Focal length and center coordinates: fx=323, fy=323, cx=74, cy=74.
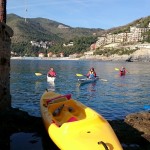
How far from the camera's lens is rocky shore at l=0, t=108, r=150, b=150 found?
1439 centimetres

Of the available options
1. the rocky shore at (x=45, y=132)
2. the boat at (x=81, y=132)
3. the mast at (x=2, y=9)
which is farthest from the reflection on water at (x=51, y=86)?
the boat at (x=81, y=132)

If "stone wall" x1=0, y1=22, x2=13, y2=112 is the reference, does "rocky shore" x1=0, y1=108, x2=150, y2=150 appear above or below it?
below

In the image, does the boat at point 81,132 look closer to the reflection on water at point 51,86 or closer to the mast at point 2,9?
the mast at point 2,9

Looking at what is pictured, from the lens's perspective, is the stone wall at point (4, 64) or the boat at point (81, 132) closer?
the boat at point (81, 132)

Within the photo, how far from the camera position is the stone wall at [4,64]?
17469mm

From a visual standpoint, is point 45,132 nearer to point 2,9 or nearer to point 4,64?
point 4,64

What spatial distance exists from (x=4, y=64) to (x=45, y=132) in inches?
182

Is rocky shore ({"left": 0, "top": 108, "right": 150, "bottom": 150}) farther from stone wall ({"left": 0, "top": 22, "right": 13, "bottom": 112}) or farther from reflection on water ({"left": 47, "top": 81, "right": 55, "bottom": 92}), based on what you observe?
reflection on water ({"left": 47, "top": 81, "right": 55, "bottom": 92})

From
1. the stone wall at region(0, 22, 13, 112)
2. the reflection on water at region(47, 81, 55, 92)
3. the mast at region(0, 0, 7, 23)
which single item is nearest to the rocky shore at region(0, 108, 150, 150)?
the stone wall at region(0, 22, 13, 112)

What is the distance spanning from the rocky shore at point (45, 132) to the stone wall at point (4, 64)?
69cm

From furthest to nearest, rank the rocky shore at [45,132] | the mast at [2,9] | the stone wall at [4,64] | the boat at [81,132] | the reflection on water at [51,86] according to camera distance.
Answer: the reflection on water at [51,86] < the mast at [2,9] < the stone wall at [4,64] < the rocky shore at [45,132] < the boat at [81,132]

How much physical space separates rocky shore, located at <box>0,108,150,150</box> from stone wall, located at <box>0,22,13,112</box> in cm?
69

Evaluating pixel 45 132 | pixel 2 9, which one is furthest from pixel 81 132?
pixel 2 9

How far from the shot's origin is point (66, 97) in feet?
62.1
